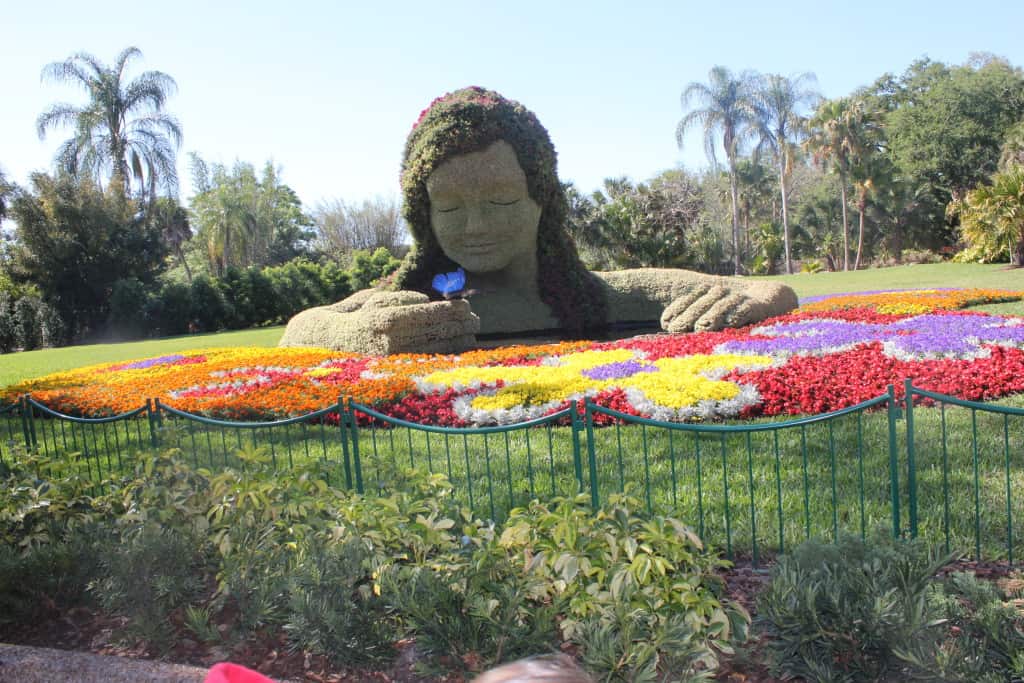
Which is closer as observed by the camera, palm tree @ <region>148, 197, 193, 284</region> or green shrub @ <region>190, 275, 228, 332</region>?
green shrub @ <region>190, 275, 228, 332</region>

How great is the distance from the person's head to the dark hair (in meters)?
10.8

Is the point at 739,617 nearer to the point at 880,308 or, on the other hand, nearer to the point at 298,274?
the point at 880,308

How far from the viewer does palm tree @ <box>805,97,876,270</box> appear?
37625mm

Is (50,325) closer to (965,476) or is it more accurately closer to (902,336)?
(902,336)

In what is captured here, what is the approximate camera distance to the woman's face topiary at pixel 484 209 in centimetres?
1162

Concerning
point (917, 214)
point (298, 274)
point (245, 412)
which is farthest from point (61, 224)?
point (917, 214)

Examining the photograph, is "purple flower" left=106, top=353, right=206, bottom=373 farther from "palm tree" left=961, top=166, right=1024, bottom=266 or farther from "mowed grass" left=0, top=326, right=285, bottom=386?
"palm tree" left=961, top=166, right=1024, bottom=266

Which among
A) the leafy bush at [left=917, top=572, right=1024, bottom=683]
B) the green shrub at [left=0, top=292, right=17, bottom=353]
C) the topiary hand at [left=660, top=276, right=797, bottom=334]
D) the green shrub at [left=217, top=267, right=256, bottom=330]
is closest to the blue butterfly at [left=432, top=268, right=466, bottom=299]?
the topiary hand at [left=660, top=276, right=797, bottom=334]

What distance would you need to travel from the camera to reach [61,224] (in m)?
26.4

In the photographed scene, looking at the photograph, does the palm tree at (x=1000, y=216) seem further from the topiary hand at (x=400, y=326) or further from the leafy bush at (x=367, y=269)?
the topiary hand at (x=400, y=326)

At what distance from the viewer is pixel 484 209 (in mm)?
12016

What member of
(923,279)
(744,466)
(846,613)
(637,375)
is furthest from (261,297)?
(846,613)

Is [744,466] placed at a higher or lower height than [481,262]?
lower

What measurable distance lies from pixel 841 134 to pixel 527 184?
101 feet
